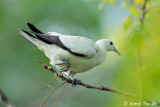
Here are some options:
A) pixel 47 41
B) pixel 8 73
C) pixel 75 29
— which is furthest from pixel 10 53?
pixel 47 41

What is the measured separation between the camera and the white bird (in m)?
4.26

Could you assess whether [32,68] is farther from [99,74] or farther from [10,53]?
[99,74]

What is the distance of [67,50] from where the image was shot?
4297 millimetres

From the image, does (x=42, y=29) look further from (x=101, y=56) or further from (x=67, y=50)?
(x=67, y=50)

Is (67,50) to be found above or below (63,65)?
above

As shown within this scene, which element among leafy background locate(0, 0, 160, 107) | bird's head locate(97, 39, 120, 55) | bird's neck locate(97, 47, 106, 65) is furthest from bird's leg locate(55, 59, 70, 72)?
leafy background locate(0, 0, 160, 107)

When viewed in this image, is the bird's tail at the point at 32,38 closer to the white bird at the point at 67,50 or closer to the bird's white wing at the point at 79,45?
the white bird at the point at 67,50

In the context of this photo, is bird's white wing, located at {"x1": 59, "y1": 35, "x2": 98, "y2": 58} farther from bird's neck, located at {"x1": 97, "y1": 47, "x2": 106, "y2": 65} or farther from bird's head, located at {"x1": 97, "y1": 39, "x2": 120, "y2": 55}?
bird's head, located at {"x1": 97, "y1": 39, "x2": 120, "y2": 55}

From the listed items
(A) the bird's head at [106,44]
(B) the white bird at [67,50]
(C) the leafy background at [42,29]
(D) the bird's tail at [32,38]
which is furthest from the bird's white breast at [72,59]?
(C) the leafy background at [42,29]

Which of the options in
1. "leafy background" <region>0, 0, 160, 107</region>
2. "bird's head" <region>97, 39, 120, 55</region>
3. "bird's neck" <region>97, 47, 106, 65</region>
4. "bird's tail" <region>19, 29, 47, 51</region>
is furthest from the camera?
"leafy background" <region>0, 0, 160, 107</region>

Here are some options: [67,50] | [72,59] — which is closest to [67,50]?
[67,50]

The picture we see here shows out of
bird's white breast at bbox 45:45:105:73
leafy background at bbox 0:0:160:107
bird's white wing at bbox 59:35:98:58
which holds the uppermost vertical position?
leafy background at bbox 0:0:160:107

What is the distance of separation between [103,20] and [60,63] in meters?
6.24

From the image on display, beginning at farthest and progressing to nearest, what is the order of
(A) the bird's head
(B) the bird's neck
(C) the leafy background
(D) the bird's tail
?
(C) the leafy background, (A) the bird's head, (B) the bird's neck, (D) the bird's tail
